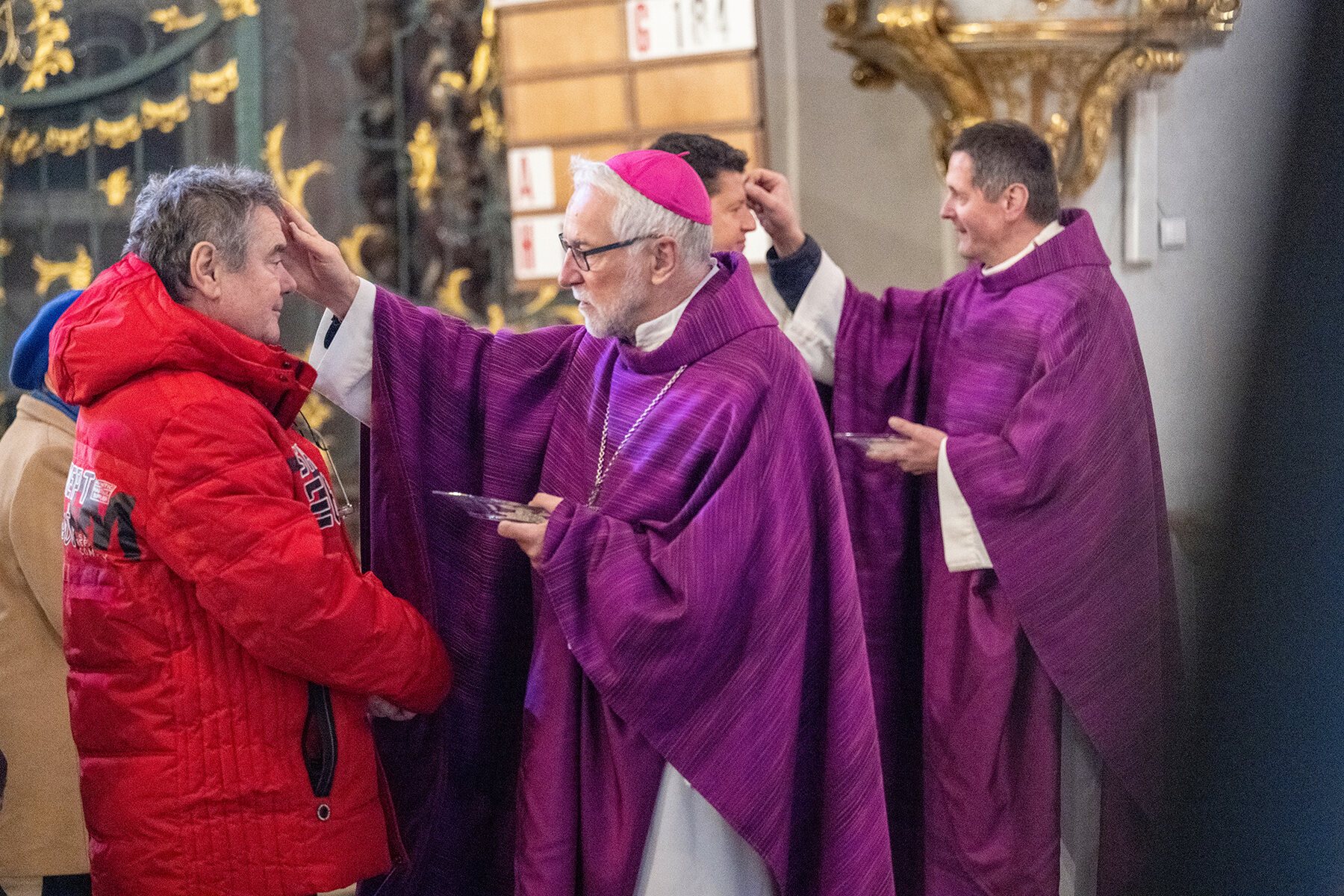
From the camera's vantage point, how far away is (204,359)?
6.86 ft

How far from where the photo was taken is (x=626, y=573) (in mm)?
2211

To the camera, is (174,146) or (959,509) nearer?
(959,509)

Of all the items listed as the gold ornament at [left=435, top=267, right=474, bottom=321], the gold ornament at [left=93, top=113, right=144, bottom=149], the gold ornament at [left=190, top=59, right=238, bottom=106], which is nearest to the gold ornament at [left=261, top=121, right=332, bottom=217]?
the gold ornament at [left=190, top=59, right=238, bottom=106]

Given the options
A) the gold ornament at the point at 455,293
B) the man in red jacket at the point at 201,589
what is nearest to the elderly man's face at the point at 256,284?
the man in red jacket at the point at 201,589

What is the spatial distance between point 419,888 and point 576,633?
81cm

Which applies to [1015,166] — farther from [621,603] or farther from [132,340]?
[132,340]

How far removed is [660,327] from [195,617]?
957mm

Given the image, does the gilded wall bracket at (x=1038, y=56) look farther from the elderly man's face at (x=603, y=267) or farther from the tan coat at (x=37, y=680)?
the tan coat at (x=37, y=680)

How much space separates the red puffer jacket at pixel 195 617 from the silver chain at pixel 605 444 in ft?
1.55

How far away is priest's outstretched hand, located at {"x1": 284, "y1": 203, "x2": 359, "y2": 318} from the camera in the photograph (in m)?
2.46

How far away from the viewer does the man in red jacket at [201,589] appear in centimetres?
205

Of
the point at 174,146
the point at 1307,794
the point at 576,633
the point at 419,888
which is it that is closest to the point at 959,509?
the point at 576,633

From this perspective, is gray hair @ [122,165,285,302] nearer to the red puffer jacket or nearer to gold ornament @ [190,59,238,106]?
the red puffer jacket

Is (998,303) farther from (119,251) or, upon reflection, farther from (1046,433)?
(119,251)
